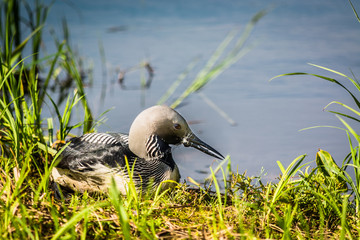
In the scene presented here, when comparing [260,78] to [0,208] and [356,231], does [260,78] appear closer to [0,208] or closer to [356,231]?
[356,231]

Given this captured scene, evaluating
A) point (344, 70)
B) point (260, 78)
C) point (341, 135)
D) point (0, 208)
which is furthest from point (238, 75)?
point (0, 208)

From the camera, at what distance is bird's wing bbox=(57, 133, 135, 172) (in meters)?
3.82

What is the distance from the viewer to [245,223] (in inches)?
119

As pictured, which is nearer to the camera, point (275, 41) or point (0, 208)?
point (0, 208)

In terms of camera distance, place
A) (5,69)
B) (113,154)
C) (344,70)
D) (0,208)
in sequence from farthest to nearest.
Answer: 1. (344,70)
2. (5,69)
3. (113,154)
4. (0,208)

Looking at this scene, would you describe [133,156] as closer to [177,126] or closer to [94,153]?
[94,153]

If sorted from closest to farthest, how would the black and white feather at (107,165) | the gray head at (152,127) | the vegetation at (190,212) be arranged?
1. the vegetation at (190,212)
2. the black and white feather at (107,165)
3. the gray head at (152,127)

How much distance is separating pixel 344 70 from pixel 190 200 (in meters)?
3.60

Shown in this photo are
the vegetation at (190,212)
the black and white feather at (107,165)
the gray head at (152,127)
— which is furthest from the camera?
the gray head at (152,127)

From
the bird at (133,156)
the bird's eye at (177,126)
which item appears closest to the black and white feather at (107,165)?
the bird at (133,156)

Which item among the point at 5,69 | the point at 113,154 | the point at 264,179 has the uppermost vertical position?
the point at 5,69

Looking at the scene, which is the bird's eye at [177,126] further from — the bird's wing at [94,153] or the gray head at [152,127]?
the bird's wing at [94,153]

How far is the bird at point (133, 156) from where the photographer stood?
12.5 ft

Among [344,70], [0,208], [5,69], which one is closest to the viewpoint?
[0,208]
